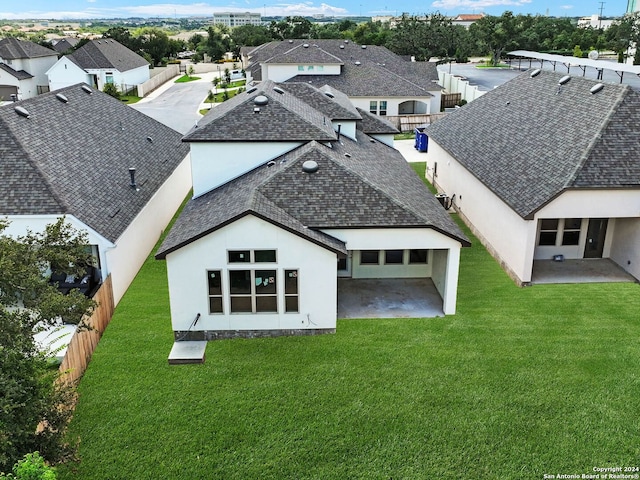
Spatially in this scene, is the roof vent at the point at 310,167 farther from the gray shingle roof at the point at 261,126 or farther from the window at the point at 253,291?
the window at the point at 253,291

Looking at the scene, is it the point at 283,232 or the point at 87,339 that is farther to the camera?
the point at 283,232

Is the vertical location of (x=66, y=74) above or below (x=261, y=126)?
below

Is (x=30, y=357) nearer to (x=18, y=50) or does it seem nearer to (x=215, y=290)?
(x=215, y=290)

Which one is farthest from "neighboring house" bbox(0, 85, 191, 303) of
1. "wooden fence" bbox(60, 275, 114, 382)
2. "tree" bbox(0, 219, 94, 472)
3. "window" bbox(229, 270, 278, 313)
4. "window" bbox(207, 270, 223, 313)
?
"tree" bbox(0, 219, 94, 472)

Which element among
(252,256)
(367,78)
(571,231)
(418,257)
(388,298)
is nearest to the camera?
(252,256)

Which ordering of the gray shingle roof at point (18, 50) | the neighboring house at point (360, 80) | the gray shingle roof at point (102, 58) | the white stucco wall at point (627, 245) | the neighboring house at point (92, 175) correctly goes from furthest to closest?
1. the gray shingle roof at point (102, 58)
2. the gray shingle roof at point (18, 50)
3. the neighboring house at point (360, 80)
4. the white stucco wall at point (627, 245)
5. the neighboring house at point (92, 175)

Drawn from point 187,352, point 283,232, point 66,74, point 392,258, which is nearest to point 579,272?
point 392,258

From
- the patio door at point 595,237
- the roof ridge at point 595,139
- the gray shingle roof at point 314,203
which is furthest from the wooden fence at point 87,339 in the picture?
the patio door at point 595,237

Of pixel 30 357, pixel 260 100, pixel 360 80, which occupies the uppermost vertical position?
pixel 260 100
